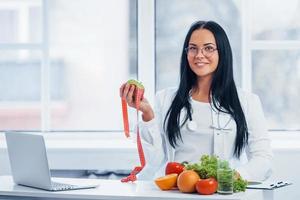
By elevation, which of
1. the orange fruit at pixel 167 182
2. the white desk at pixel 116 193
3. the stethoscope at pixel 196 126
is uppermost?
the stethoscope at pixel 196 126

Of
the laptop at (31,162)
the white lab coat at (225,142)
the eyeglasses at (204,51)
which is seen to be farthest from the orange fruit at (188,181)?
the eyeglasses at (204,51)

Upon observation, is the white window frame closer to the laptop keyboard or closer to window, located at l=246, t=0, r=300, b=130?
window, located at l=246, t=0, r=300, b=130

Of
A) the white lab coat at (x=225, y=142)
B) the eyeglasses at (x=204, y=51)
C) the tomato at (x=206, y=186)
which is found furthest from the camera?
the eyeglasses at (x=204, y=51)

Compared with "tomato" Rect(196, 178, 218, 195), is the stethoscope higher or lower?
higher

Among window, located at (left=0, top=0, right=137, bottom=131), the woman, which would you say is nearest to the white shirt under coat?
the woman

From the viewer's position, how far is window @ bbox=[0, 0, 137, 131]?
4211 mm

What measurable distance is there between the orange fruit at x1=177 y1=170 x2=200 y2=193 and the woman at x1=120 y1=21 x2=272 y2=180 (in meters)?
0.60

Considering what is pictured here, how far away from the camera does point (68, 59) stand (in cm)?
424

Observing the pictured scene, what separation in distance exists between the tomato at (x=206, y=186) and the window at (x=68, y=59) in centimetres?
200

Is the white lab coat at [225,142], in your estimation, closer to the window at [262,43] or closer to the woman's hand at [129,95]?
the woman's hand at [129,95]

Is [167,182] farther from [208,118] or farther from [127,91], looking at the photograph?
[208,118]

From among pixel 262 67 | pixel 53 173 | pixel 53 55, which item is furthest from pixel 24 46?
pixel 262 67

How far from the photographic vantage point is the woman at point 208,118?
9.77ft

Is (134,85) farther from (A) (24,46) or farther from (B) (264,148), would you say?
(A) (24,46)
